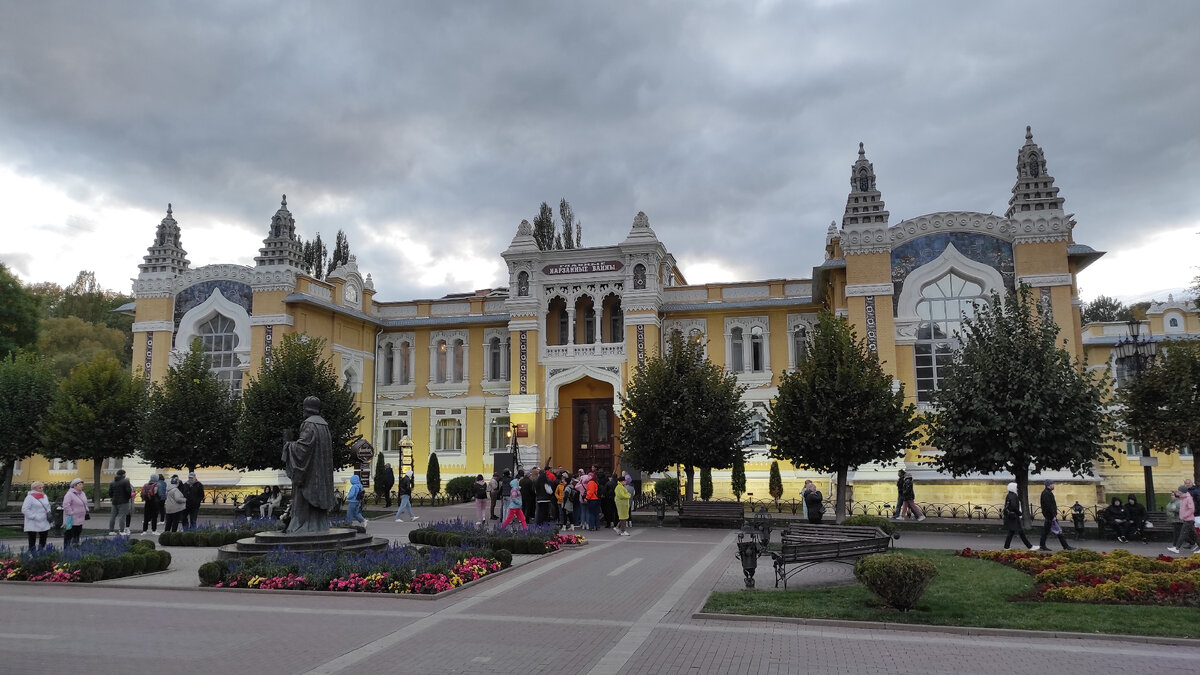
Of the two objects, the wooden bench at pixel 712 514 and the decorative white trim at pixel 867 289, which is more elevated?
the decorative white trim at pixel 867 289

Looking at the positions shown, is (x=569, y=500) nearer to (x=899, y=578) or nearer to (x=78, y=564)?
(x=78, y=564)

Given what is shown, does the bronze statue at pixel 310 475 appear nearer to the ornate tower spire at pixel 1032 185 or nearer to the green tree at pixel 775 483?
the green tree at pixel 775 483

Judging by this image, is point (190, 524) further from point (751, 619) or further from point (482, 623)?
point (751, 619)

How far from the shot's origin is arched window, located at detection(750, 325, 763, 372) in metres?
36.4

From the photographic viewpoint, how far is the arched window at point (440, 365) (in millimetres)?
40031

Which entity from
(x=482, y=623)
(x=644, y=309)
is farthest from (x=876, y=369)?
(x=482, y=623)

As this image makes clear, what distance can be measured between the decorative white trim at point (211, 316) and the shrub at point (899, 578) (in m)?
31.2

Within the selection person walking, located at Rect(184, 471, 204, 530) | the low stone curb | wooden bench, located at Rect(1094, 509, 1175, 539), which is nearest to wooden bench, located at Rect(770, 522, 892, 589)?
the low stone curb

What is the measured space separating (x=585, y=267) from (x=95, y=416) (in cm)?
2001

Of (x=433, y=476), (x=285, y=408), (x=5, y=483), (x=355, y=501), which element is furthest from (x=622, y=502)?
(x=5, y=483)

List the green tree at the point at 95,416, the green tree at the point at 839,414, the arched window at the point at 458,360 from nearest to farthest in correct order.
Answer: the green tree at the point at 839,414 → the green tree at the point at 95,416 → the arched window at the point at 458,360

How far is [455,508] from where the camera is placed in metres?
29.9

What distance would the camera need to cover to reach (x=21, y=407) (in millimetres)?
30844

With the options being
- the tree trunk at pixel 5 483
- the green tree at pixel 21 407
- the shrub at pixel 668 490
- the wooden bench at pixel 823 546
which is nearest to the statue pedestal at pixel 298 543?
the wooden bench at pixel 823 546
